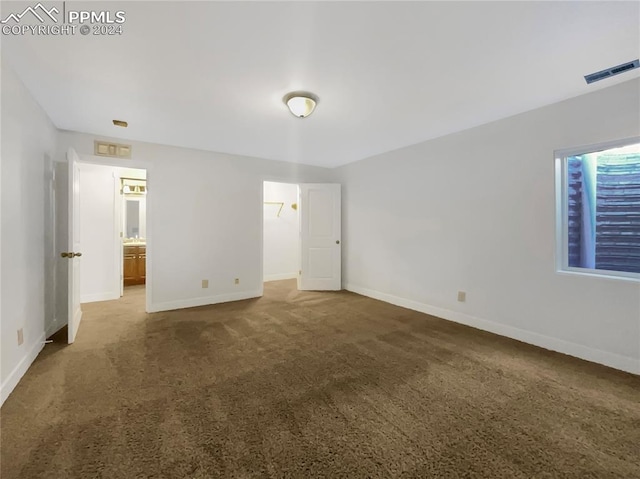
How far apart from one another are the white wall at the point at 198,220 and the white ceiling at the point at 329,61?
2.60 ft

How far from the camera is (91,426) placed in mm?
1632

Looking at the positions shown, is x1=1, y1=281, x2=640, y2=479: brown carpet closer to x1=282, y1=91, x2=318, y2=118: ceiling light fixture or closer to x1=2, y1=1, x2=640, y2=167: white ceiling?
x1=282, y1=91, x2=318, y2=118: ceiling light fixture

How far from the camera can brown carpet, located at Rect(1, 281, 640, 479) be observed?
1.38m

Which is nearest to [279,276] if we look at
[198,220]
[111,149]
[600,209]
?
[198,220]

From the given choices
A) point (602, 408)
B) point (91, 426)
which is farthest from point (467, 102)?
point (91, 426)

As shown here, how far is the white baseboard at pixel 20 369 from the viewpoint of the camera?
6.19 feet

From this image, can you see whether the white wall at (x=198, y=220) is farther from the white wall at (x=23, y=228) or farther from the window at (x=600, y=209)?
the window at (x=600, y=209)

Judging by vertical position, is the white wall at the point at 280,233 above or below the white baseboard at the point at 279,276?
above

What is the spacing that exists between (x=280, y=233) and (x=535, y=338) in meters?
5.04

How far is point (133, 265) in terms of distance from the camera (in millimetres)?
5848

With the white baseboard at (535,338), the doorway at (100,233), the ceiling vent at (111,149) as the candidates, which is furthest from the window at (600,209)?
the doorway at (100,233)

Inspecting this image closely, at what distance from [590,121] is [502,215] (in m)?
1.06

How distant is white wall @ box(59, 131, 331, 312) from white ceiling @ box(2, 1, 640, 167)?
0.79 m

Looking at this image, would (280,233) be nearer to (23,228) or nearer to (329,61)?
(23,228)
